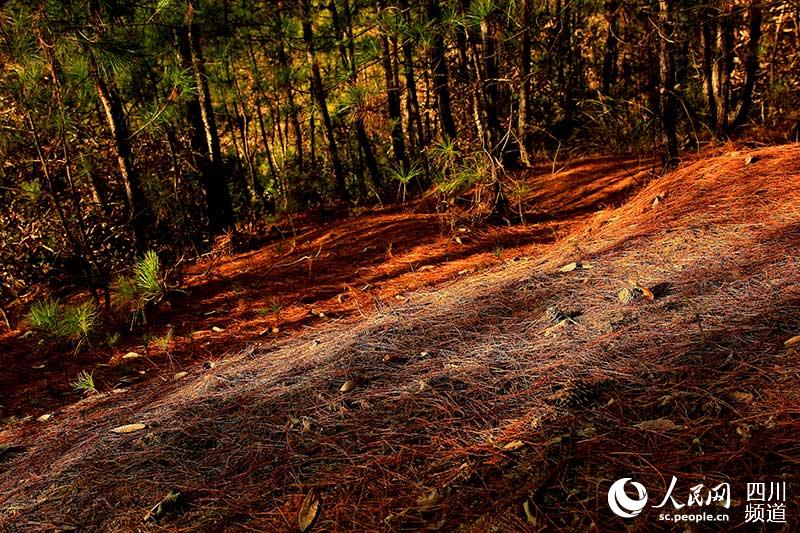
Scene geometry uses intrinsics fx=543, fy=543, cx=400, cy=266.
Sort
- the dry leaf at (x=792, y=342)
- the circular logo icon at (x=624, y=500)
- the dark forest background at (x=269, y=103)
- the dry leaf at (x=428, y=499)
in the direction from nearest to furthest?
the circular logo icon at (x=624, y=500)
the dry leaf at (x=428, y=499)
the dry leaf at (x=792, y=342)
the dark forest background at (x=269, y=103)

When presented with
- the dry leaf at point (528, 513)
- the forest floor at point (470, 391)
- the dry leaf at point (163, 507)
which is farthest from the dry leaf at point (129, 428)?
the dry leaf at point (528, 513)

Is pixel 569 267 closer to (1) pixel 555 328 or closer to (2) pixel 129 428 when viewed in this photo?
(1) pixel 555 328

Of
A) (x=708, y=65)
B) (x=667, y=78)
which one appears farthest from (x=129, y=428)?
(x=708, y=65)

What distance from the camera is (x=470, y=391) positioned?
7.09ft

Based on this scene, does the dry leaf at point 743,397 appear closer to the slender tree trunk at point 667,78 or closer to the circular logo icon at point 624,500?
the circular logo icon at point 624,500

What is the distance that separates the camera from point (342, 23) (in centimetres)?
813

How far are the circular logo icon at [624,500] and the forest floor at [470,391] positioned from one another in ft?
0.10

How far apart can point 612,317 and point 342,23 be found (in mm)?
7047

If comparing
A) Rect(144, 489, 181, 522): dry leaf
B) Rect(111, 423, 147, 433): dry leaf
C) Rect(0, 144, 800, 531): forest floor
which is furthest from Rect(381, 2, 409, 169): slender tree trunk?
Rect(144, 489, 181, 522): dry leaf

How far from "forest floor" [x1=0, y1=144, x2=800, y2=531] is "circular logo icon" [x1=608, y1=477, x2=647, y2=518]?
29mm

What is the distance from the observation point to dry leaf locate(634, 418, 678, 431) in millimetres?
1673

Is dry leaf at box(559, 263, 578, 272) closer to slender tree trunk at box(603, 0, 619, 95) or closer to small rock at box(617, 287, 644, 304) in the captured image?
small rock at box(617, 287, 644, 304)

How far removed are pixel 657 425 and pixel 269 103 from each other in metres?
→ 8.51

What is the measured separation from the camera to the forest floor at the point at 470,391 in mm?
1601
